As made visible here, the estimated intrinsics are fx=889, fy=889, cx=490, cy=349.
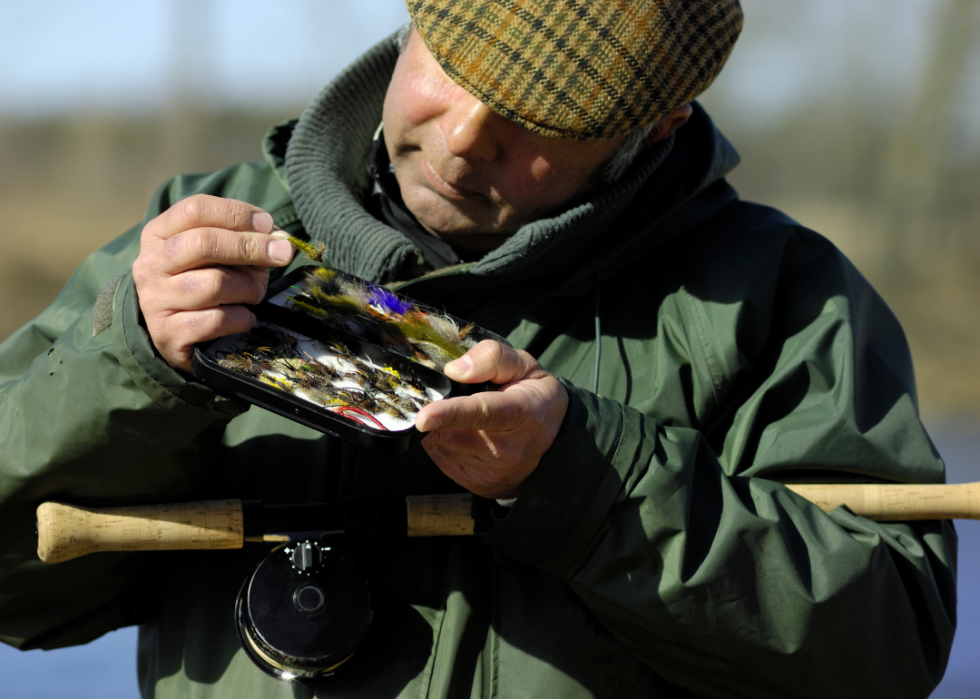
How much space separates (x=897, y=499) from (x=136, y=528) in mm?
1279

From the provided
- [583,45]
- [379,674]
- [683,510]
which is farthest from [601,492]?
[583,45]

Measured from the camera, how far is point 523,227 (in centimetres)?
164

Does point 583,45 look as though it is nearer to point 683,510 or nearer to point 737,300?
point 737,300

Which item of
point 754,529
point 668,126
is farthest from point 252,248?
point 668,126

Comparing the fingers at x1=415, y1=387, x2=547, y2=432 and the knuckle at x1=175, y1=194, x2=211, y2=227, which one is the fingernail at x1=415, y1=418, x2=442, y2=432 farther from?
the knuckle at x1=175, y1=194, x2=211, y2=227

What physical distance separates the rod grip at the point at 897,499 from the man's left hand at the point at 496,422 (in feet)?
1.73

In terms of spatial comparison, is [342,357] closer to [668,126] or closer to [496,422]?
[496,422]

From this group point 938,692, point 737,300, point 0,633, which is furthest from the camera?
point 938,692

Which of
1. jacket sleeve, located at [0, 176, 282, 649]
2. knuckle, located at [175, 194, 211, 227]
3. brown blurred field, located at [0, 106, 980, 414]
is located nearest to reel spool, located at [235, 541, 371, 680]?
jacket sleeve, located at [0, 176, 282, 649]

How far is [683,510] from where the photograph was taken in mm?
1397

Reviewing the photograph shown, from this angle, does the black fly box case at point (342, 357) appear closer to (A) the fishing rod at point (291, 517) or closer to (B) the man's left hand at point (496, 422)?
(B) the man's left hand at point (496, 422)

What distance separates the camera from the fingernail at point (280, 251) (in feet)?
3.93

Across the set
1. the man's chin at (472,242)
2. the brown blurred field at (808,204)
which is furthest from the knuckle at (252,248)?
the brown blurred field at (808,204)

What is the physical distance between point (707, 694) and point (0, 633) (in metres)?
1.25
